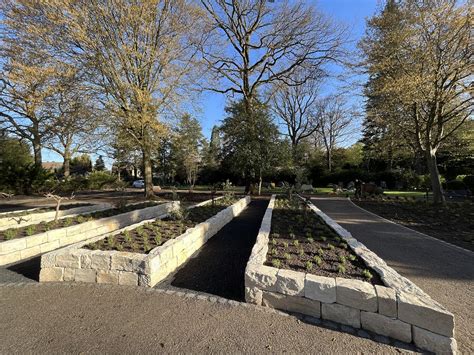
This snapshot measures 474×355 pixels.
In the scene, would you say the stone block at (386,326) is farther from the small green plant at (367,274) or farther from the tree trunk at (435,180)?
the tree trunk at (435,180)

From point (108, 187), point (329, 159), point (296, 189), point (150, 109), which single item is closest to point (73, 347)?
point (296, 189)

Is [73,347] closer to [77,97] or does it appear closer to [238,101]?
[77,97]

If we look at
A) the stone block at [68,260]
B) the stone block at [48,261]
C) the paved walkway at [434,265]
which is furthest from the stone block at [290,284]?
the stone block at [48,261]

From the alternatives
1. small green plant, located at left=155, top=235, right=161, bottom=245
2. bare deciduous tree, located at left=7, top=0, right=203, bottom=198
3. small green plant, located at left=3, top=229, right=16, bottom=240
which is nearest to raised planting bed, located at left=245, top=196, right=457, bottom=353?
small green plant, located at left=155, top=235, right=161, bottom=245

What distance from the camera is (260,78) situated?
17.3 metres

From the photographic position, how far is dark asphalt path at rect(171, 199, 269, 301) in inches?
130

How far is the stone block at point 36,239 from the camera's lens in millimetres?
4535

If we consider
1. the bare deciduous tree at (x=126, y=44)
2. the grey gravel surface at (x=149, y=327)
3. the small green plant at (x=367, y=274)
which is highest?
the bare deciduous tree at (x=126, y=44)

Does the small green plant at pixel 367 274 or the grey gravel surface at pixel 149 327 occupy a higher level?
the small green plant at pixel 367 274

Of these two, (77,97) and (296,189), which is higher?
(77,97)

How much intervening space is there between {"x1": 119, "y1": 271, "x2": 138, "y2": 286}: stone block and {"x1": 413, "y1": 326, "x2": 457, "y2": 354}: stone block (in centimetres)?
313

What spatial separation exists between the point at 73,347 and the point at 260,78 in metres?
17.4

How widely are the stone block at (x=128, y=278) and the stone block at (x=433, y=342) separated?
10.3ft

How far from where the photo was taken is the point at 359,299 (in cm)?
249
